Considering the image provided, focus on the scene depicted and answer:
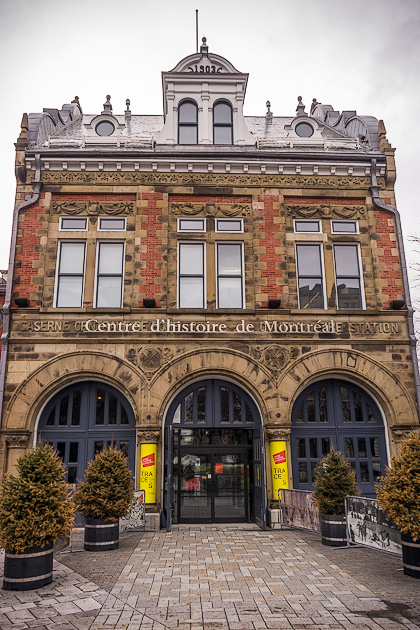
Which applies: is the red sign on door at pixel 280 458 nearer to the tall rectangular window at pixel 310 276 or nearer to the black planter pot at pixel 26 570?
the tall rectangular window at pixel 310 276

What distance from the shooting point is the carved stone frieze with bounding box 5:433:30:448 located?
13.1 m

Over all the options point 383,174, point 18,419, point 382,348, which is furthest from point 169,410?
point 383,174

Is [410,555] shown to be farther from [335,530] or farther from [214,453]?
[214,453]

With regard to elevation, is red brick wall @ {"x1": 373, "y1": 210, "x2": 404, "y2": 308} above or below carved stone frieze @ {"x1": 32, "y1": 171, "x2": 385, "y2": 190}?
below

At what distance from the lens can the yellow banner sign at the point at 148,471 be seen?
42.6 ft

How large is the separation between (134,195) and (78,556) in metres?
10.6

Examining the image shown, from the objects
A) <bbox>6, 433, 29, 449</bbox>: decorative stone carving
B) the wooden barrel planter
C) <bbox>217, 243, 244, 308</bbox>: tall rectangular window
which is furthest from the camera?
<bbox>217, 243, 244, 308</bbox>: tall rectangular window

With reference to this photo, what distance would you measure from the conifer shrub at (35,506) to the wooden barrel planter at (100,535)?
1879 mm

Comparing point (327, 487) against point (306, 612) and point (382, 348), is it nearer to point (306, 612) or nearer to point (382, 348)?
point (306, 612)

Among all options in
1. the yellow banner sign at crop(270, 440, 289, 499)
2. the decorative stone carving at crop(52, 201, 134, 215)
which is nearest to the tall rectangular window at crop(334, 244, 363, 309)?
the yellow banner sign at crop(270, 440, 289, 499)

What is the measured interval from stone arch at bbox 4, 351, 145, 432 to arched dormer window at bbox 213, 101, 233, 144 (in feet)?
28.0

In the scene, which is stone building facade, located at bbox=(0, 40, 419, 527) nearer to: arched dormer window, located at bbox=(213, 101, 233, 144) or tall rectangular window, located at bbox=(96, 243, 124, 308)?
tall rectangular window, located at bbox=(96, 243, 124, 308)

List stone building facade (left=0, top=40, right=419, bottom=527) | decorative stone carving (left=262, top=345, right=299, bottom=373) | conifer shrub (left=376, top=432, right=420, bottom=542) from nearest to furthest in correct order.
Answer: conifer shrub (left=376, top=432, right=420, bottom=542), stone building facade (left=0, top=40, right=419, bottom=527), decorative stone carving (left=262, top=345, right=299, bottom=373)

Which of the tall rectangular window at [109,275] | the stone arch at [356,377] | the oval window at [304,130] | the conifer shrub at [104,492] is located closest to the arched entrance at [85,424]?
the tall rectangular window at [109,275]
